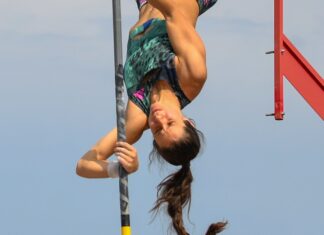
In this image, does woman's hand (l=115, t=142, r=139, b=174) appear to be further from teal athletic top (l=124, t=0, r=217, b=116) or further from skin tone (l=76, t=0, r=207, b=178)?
teal athletic top (l=124, t=0, r=217, b=116)

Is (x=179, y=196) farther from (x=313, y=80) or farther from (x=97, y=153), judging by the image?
(x=313, y=80)

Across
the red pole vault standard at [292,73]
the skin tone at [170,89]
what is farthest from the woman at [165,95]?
the red pole vault standard at [292,73]

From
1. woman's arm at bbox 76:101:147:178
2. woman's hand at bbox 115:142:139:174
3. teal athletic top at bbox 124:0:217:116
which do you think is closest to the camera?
woman's hand at bbox 115:142:139:174

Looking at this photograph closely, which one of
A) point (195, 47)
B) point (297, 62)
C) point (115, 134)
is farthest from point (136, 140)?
point (297, 62)

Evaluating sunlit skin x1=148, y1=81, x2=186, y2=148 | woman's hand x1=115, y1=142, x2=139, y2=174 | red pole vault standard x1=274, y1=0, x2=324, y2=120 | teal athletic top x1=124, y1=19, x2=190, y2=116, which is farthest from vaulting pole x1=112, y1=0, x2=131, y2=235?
red pole vault standard x1=274, y1=0, x2=324, y2=120

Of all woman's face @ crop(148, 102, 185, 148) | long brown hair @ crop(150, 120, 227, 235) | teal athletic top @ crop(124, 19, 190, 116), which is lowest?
long brown hair @ crop(150, 120, 227, 235)

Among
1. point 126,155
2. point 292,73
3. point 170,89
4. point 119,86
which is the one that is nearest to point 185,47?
point 170,89

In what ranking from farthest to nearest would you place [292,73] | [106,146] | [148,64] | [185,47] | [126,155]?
1. [292,73]
2. [106,146]
3. [148,64]
4. [185,47]
5. [126,155]

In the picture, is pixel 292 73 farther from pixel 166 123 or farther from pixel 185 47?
pixel 166 123

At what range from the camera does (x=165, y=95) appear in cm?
816

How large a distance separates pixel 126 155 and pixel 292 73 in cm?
311

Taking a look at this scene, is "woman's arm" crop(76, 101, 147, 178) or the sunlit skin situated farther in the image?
"woman's arm" crop(76, 101, 147, 178)

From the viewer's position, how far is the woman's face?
7980 mm

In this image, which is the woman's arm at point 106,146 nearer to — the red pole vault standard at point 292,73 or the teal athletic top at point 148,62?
the teal athletic top at point 148,62
